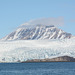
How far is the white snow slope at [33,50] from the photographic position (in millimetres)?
88312

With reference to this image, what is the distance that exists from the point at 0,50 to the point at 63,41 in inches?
604

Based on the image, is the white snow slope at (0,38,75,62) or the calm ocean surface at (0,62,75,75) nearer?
the calm ocean surface at (0,62,75,75)

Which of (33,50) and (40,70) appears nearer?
(40,70)

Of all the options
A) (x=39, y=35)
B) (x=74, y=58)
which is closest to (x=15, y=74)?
(x=74, y=58)

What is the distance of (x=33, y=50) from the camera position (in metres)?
89.9

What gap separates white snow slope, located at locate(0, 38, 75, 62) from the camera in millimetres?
88312

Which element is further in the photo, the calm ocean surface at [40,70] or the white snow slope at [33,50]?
the white snow slope at [33,50]

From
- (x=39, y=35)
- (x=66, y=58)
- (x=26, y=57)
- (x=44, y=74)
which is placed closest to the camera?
(x=44, y=74)

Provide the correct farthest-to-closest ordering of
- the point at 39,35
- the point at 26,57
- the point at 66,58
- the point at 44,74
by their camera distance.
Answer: the point at 39,35 → the point at 66,58 → the point at 26,57 → the point at 44,74

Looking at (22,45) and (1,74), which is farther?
(22,45)

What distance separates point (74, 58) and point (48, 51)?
7.26 meters

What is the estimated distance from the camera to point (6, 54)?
3573 inches

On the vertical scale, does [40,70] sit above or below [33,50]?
below

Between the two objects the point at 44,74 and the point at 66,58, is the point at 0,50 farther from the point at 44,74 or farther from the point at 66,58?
the point at 44,74
